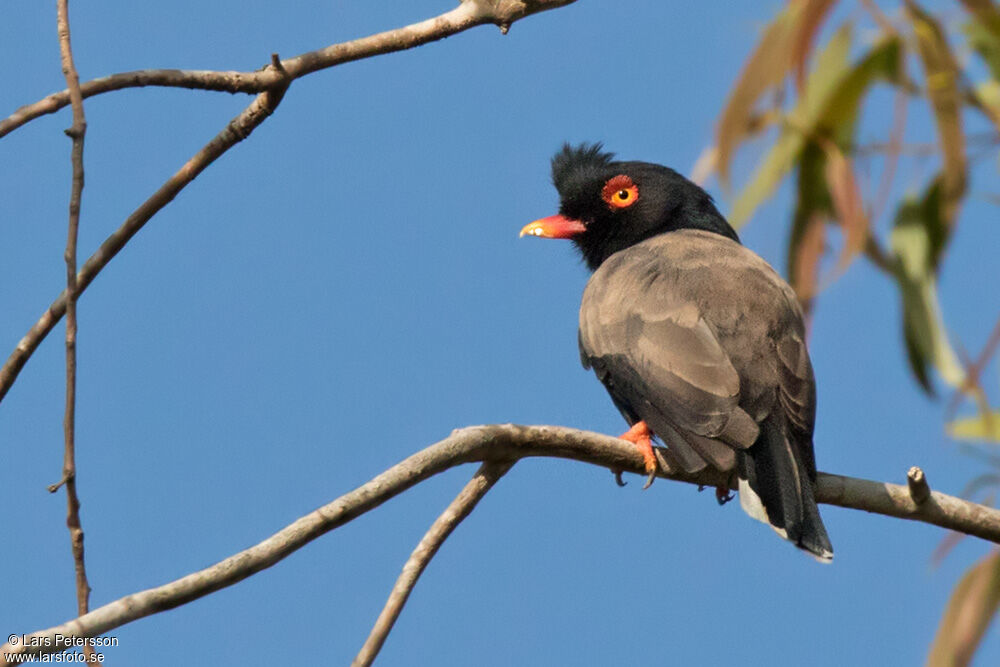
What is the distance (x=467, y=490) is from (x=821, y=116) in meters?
2.71

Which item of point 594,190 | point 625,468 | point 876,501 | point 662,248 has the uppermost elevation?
point 594,190

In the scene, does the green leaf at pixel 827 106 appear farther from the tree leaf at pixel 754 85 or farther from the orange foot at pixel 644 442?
the orange foot at pixel 644 442

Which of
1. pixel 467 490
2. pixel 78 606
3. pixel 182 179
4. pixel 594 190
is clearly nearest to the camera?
pixel 78 606

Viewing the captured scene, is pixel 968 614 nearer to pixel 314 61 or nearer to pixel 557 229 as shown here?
pixel 557 229

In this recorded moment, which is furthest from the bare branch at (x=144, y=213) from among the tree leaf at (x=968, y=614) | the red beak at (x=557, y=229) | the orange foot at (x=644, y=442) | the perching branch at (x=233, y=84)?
the tree leaf at (x=968, y=614)

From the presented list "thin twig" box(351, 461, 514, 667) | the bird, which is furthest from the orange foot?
"thin twig" box(351, 461, 514, 667)

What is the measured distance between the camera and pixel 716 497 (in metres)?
5.81

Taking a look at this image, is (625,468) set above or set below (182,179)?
below

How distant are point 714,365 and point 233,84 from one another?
2149mm

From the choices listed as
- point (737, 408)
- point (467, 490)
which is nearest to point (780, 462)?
point (737, 408)

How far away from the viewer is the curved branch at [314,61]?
430 centimetres

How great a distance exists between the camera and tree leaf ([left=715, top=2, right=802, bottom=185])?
552 cm

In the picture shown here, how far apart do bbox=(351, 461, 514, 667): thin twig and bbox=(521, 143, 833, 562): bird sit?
3.18ft

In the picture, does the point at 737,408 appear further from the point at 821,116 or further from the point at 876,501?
the point at 821,116
